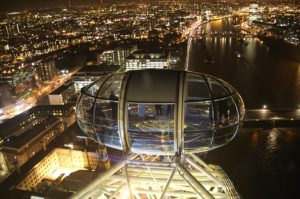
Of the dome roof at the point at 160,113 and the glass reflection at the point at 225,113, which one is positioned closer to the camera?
the dome roof at the point at 160,113

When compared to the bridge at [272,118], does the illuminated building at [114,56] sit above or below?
above

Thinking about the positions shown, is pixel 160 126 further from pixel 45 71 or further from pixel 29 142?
pixel 45 71

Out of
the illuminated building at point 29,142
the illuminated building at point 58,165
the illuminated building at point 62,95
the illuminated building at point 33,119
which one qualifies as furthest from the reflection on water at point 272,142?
the illuminated building at point 62,95

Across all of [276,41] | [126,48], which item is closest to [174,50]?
[126,48]

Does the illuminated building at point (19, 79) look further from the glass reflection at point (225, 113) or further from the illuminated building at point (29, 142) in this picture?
the glass reflection at point (225, 113)

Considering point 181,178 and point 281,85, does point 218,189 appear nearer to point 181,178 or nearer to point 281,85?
point 181,178

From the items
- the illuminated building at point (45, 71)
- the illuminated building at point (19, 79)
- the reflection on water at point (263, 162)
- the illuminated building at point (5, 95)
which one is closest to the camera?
the reflection on water at point (263, 162)

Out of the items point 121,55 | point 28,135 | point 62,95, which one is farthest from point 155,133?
point 121,55
